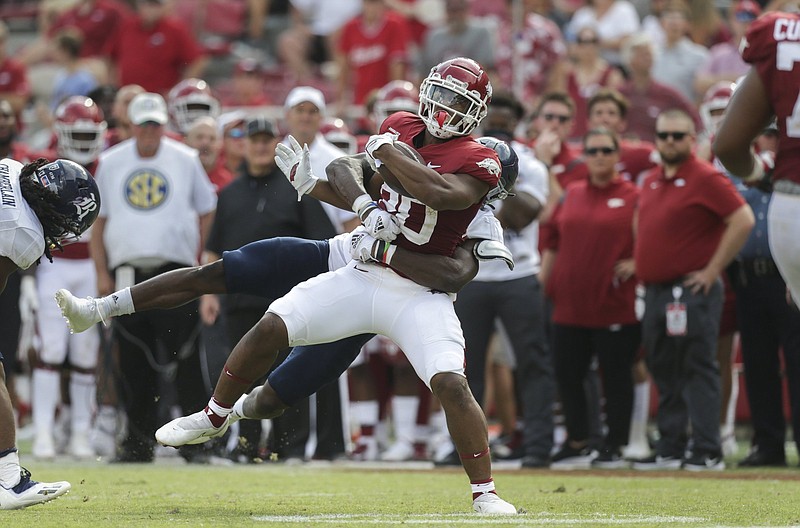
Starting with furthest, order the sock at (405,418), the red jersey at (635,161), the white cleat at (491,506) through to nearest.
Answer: the red jersey at (635,161) → the sock at (405,418) → the white cleat at (491,506)

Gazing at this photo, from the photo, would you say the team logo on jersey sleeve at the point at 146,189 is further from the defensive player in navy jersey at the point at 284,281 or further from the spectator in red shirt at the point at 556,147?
the defensive player in navy jersey at the point at 284,281

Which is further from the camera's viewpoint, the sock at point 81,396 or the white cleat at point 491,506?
the sock at point 81,396

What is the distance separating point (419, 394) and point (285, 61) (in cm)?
642

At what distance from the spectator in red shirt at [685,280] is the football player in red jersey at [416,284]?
9.75ft

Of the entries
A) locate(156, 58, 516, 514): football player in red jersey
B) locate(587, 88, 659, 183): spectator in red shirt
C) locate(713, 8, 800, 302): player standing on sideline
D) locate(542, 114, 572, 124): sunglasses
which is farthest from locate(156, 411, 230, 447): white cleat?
locate(587, 88, 659, 183): spectator in red shirt

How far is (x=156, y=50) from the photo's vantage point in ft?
44.5

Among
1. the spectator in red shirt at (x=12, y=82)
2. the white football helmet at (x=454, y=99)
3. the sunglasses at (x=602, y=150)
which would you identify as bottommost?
the white football helmet at (x=454, y=99)

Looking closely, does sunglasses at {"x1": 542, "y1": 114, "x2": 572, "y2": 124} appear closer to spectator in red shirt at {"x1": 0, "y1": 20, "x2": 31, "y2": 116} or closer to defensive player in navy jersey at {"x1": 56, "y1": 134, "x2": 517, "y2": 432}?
defensive player in navy jersey at {"x1": 56, "y1": 134, "x2": 517, "y2": 432}

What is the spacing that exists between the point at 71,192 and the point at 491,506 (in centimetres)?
228

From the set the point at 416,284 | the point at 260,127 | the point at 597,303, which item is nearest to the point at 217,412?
the point at 416,284

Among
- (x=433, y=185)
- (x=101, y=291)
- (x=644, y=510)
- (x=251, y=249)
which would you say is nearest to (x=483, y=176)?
(x=433, y=185)

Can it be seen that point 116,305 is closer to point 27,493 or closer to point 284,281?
point 284,281

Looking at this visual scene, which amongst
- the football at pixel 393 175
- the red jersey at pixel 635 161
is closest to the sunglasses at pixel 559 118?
the red jersey at pixel 635 161

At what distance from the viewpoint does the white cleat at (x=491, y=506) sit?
5.44 m
